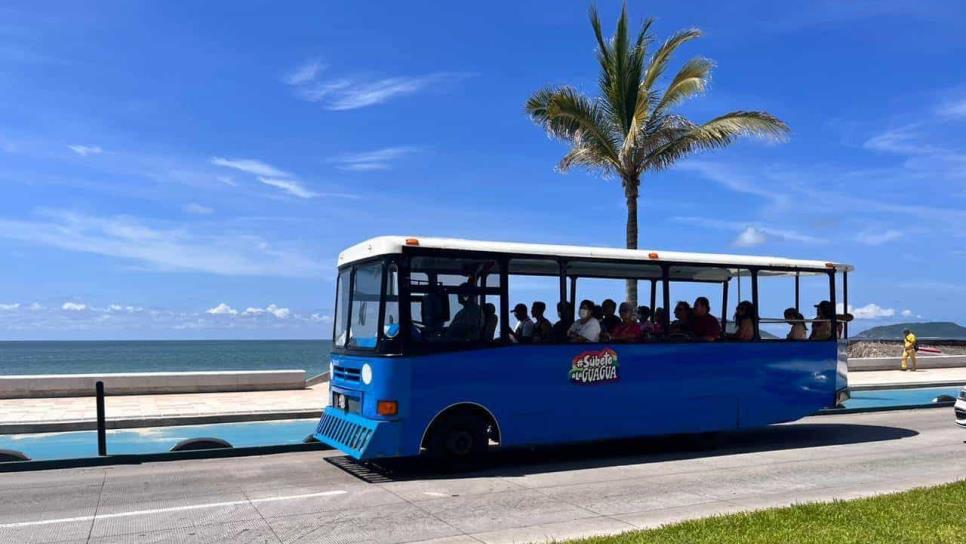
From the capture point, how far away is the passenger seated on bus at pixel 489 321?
10.2 m

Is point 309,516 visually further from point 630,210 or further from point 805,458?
point 630,210

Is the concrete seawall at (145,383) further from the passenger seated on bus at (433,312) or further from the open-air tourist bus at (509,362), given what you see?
the passenger seated on bus at (433,312)

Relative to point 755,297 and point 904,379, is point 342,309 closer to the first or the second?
point 755,297

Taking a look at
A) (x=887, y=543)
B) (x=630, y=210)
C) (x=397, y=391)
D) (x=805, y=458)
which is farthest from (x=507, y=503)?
(x=630, y=210)

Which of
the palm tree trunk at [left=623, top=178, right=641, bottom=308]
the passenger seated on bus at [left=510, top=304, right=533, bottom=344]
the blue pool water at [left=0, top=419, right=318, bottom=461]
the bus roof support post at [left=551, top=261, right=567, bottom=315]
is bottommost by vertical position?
the blue pool water at [left=0, top=419, right=318, bottom=461]

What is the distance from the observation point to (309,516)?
797 centimetres

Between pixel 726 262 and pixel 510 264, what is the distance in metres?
3.61

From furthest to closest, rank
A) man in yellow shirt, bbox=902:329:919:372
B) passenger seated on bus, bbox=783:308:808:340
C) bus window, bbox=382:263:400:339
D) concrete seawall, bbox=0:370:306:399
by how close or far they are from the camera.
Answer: man in yellow shirt, bbox=902:329:919:372 < concrete seawall, bbox=0:370:306:399 < passenger seated on bus, bbox=783:308:808:340 < bus window, bbox=382:263:400:339

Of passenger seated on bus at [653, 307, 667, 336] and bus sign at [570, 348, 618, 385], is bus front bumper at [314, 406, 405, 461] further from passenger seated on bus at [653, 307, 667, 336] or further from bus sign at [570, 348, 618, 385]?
passenger seated on bus at [653, 307, 667, 336]

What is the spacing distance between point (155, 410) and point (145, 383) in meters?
3.66

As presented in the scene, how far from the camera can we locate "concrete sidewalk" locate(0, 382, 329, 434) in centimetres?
1459

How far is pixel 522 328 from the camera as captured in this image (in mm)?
10758

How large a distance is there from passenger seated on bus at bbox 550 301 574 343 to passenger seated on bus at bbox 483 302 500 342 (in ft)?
3.19

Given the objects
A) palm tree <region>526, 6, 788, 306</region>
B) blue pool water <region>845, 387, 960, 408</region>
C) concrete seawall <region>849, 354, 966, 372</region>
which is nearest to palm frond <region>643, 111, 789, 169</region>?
palm tree <region>526, 6, 788, 306</region>
